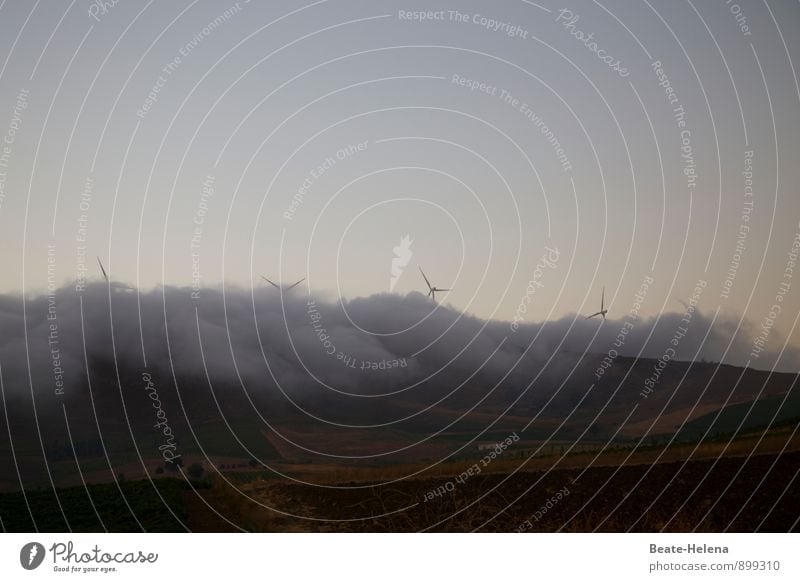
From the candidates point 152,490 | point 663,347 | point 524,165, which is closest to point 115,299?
point 152,490

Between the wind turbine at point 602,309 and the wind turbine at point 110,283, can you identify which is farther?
the wind turbine at point 602,309

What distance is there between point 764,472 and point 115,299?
10.5 m

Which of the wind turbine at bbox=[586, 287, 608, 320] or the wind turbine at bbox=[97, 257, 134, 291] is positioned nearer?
the wind turbine at bbox=[97, 257, 134, 291]

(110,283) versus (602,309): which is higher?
(110,283)

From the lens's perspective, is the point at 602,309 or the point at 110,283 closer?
the point at 110,283

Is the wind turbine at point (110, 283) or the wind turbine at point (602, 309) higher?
the wind turbine at point (110, 283)

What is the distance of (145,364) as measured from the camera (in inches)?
587
